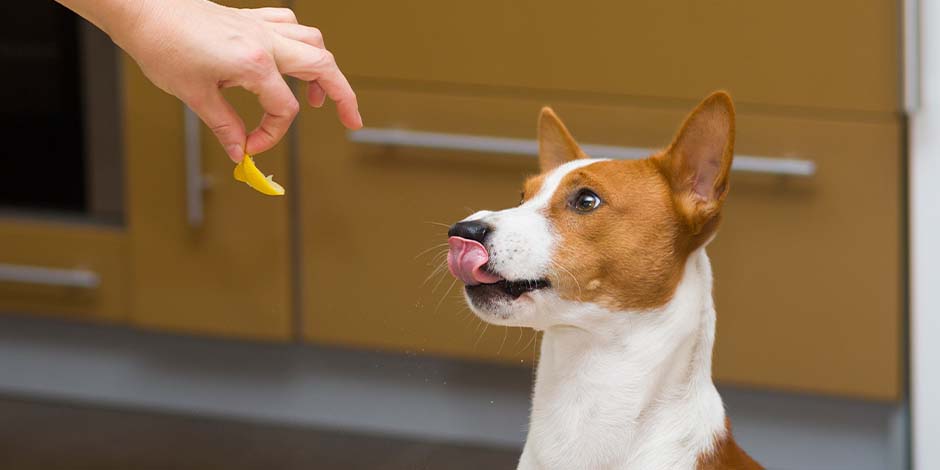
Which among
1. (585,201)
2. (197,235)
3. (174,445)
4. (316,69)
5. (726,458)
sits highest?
(316,69)

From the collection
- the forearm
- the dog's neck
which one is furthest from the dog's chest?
the forearm

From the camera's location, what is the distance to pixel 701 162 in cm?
126

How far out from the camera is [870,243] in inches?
85.1

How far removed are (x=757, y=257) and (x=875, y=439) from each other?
1.17 feet

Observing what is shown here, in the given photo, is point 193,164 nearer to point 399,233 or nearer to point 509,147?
point 399,233

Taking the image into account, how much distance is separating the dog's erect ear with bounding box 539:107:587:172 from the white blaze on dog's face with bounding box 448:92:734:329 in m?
0.09

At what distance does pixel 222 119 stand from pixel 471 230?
221 mm

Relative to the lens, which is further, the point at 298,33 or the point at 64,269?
the point at 64,269

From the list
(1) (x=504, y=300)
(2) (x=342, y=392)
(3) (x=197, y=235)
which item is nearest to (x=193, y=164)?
(3) (x=197, y=235)

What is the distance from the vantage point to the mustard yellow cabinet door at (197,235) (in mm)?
2410

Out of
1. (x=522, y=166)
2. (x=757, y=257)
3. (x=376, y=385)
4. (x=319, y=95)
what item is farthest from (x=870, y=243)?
(x=319, y=95)

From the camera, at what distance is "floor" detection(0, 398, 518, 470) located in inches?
94.9

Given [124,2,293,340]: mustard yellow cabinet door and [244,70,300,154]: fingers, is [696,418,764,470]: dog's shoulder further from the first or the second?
[124,2,293,340]: mustard yellow cabinet door

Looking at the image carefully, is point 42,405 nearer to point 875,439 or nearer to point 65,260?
point 65,260
